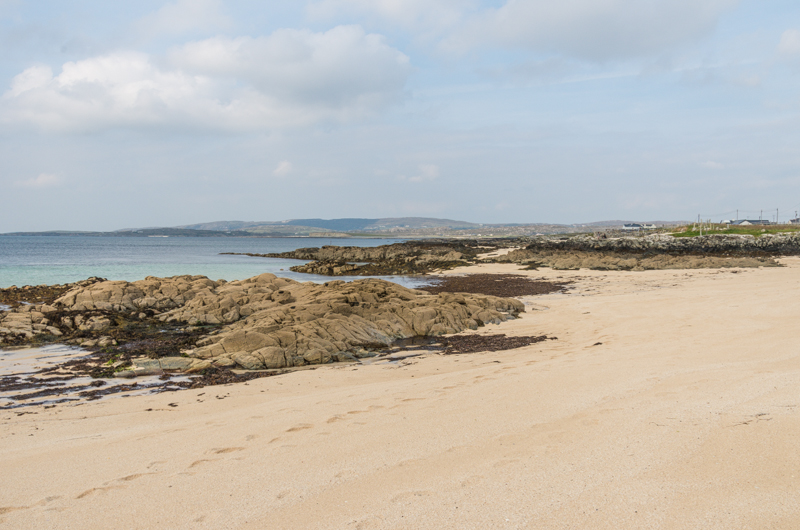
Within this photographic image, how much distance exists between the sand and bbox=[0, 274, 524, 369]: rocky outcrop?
1.94 m

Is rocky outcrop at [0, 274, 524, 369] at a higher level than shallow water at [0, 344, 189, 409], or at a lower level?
higher

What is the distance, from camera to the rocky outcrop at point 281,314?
9.51 meters

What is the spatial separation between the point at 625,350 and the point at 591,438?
469cm

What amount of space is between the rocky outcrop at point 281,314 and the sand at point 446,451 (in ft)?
6.37

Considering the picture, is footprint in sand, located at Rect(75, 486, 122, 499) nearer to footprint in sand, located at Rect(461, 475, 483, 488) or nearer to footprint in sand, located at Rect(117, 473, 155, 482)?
footprint in sand, located at Rect(117, 473, 155, 482)

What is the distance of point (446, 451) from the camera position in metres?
4.04

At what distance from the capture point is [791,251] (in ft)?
124

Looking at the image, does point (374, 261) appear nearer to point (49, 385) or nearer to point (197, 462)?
point (49, 385)

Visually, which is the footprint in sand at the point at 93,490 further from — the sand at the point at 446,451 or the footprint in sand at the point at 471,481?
the footprint in sand at the point at 471,481

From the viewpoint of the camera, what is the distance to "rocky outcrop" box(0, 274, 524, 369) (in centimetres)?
951

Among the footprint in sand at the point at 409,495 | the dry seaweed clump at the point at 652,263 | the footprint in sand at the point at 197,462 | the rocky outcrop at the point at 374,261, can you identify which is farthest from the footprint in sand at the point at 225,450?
the rocky outcrop at the point at 374,261

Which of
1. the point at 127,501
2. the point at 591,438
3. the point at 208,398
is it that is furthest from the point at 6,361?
the point at 591,438

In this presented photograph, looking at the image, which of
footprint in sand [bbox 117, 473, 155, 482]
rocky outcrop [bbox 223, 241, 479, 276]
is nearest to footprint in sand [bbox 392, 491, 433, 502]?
footprint in sand [bbox 117, 473, 155, 482]

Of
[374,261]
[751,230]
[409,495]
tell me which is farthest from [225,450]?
[751,230]
